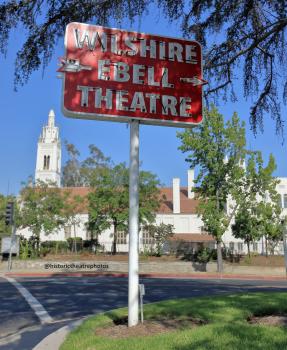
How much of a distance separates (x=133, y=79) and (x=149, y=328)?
3906 millimetres

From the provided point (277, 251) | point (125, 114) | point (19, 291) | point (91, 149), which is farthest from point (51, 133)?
point (125, 114)

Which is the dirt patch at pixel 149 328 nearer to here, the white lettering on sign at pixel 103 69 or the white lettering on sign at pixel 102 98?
the white lettering on sign at pixel 102 98

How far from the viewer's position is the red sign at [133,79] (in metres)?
6.59

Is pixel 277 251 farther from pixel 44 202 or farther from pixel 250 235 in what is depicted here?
pixel 44 202

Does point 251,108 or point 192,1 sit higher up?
point 192,1

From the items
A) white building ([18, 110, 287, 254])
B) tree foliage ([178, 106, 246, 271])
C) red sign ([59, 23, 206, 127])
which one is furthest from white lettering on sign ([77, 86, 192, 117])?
white building ([18, 110, 287, 254])

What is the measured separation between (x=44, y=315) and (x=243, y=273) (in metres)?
23.3

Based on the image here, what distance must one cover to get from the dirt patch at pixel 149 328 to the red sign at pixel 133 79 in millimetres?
3276

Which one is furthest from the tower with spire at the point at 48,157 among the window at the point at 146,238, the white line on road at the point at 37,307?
the white line on road at the point at 37,307

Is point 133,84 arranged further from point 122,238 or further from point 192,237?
point 192,237

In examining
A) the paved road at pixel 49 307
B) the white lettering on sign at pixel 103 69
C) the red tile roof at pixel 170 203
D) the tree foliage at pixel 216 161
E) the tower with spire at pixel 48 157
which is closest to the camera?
the white lettering on sign at pixel 103 69

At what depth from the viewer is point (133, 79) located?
682 cm

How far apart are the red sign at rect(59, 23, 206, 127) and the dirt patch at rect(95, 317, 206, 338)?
3.28 meters

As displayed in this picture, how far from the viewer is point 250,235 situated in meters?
33.5
